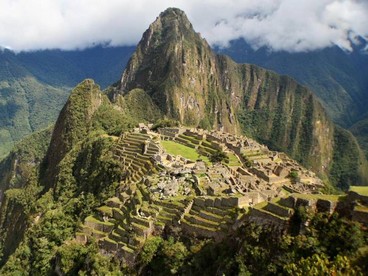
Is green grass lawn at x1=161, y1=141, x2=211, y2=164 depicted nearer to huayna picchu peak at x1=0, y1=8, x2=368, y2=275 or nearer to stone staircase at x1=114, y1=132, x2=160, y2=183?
huayna picchu peak at x1=0, y1=8, x2=368, y2=275

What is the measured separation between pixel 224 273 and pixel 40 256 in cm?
2623

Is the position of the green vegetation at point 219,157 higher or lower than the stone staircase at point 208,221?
higher

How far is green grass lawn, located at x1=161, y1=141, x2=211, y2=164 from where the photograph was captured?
64181 mm

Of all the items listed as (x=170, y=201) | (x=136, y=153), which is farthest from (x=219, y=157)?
(x=170, y=201)

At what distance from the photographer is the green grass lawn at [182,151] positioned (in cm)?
6418

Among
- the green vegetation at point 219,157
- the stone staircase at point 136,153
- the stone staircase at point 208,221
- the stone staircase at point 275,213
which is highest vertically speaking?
the green vegetation at point 219,157

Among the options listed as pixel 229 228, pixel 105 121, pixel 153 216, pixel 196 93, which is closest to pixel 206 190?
pixel 153 216

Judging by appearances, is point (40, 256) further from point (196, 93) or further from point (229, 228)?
point (196, 93)

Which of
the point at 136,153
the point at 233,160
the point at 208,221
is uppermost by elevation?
the point at 233,160

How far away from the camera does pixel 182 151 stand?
67375mm

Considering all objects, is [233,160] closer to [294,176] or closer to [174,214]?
[294,176]

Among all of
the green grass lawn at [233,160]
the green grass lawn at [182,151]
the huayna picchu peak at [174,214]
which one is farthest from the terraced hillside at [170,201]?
the green grass lawn at [233,160]

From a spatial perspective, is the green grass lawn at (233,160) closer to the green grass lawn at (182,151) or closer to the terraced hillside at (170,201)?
the terraced hillside at (170,201)

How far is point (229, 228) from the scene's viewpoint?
3098 cm
